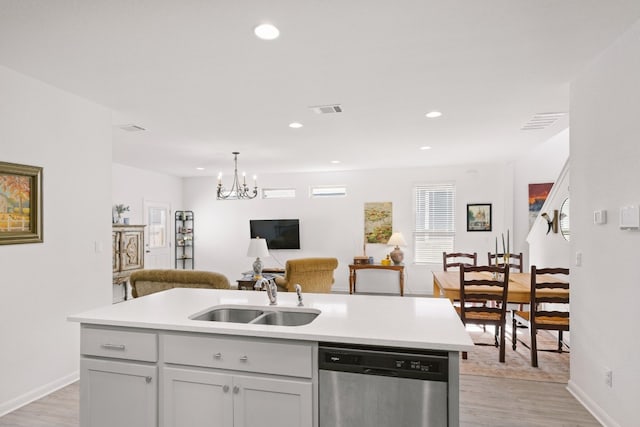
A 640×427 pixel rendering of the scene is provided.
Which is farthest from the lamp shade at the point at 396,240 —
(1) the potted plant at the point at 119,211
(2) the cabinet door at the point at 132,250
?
(1) the potted plant at the point at 119,211

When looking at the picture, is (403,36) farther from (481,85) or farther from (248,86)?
(248,86)

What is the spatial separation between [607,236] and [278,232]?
6334 mm

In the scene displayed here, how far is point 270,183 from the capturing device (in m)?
8.42

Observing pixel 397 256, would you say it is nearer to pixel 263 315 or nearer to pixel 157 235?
pixel 157 235

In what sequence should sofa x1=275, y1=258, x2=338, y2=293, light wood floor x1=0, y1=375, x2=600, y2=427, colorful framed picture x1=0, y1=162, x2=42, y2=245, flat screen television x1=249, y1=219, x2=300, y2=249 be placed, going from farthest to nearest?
flat screen television x1=249, y1=219, x2=300, y2=249 → sofa x1=275, y1=258, x2=338, y2=293 → colorful framed picture x1=0, y1=162, x2=42, y2=245 → light wood floor x1=0, y1=375, x2=600, y2=427

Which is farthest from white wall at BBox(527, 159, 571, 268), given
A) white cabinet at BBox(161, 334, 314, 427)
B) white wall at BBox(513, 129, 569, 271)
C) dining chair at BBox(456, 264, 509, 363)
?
white cabinet at BBox(161, 334, 314, 427)

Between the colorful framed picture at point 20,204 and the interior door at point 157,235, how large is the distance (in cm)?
464

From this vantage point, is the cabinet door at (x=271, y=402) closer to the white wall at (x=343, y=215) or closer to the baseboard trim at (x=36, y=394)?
the baseboard trim at (x=36, y=394)

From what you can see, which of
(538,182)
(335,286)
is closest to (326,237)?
(335,286)

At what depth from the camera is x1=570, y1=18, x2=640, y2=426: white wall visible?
7.45ft

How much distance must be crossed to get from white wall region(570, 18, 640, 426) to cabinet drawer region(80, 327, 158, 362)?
2829 mm

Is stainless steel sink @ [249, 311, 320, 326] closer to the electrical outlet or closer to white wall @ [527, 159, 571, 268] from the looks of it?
the electrical outlet

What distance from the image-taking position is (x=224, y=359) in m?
1.88

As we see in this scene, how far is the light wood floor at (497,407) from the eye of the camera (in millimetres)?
2654
